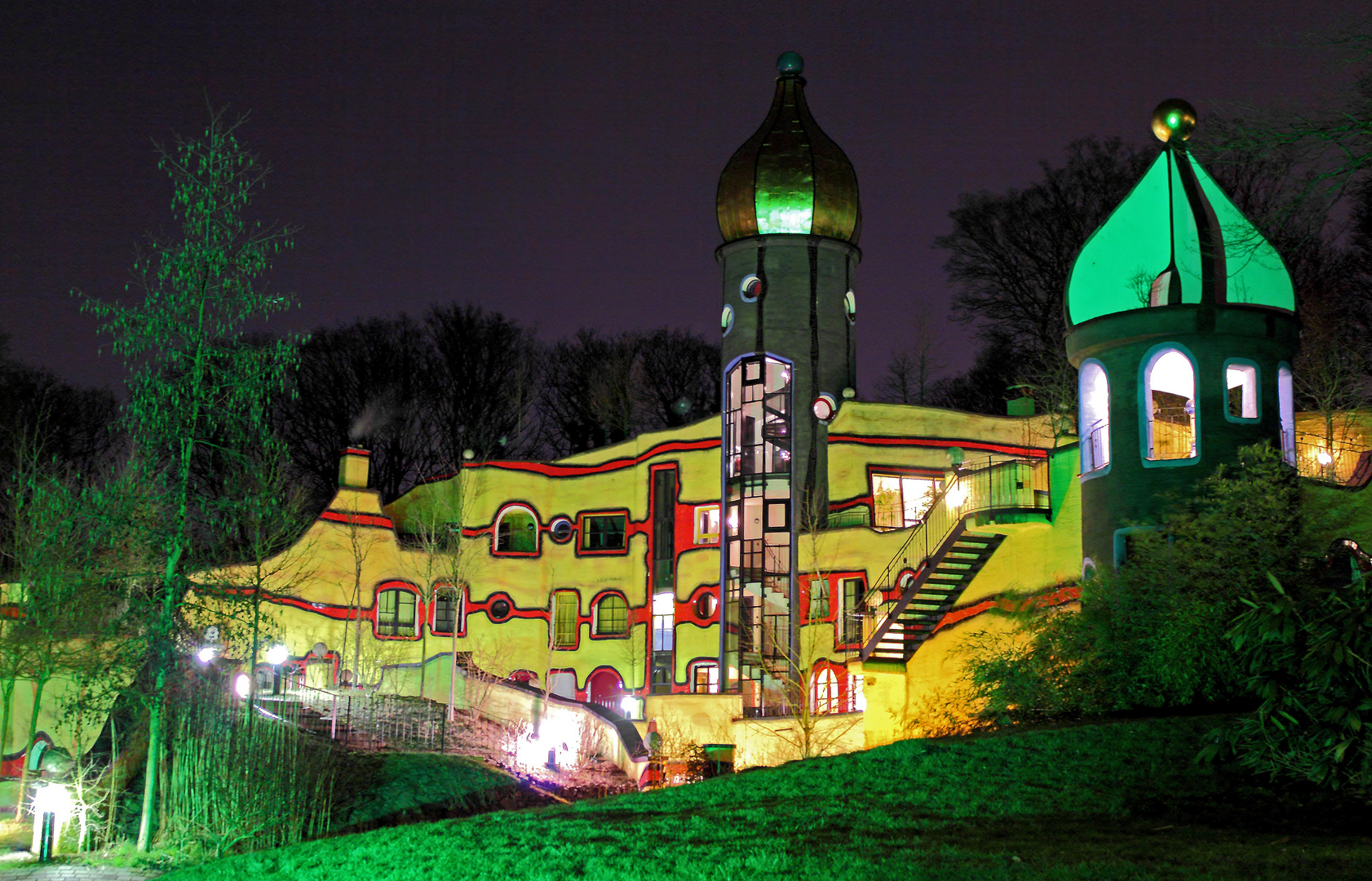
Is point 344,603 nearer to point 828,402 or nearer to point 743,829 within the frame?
point 828,402

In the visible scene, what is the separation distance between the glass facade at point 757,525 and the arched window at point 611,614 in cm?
408

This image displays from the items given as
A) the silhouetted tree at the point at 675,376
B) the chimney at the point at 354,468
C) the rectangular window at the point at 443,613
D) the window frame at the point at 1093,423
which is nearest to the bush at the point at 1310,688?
the window frame at the point at 1093,423

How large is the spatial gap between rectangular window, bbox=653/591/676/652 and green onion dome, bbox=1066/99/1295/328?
14.2 meters

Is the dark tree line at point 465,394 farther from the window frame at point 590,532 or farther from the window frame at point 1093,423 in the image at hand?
the window frame at point 1093,423

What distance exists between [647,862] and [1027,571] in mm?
12505

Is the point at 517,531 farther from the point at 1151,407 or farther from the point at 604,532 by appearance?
the point at 1151,407

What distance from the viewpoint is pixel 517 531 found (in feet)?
113

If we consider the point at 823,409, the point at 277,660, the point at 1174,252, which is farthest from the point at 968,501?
the point at 277,660

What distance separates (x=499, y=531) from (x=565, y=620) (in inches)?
115

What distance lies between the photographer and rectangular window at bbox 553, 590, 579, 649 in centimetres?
3294

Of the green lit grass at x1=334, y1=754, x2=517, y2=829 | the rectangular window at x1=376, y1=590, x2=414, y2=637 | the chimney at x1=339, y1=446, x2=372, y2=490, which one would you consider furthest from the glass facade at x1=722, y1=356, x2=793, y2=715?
the chimney at x1=339, y1=446, x2=372, y2=490

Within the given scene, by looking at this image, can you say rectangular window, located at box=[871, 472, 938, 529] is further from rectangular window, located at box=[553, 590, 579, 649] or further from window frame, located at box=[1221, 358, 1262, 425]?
window frame, located at box=[1221, 358, 1262, 425]

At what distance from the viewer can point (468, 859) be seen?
10211mm

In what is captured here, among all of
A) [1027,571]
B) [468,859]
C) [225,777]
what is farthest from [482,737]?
[468,859]
